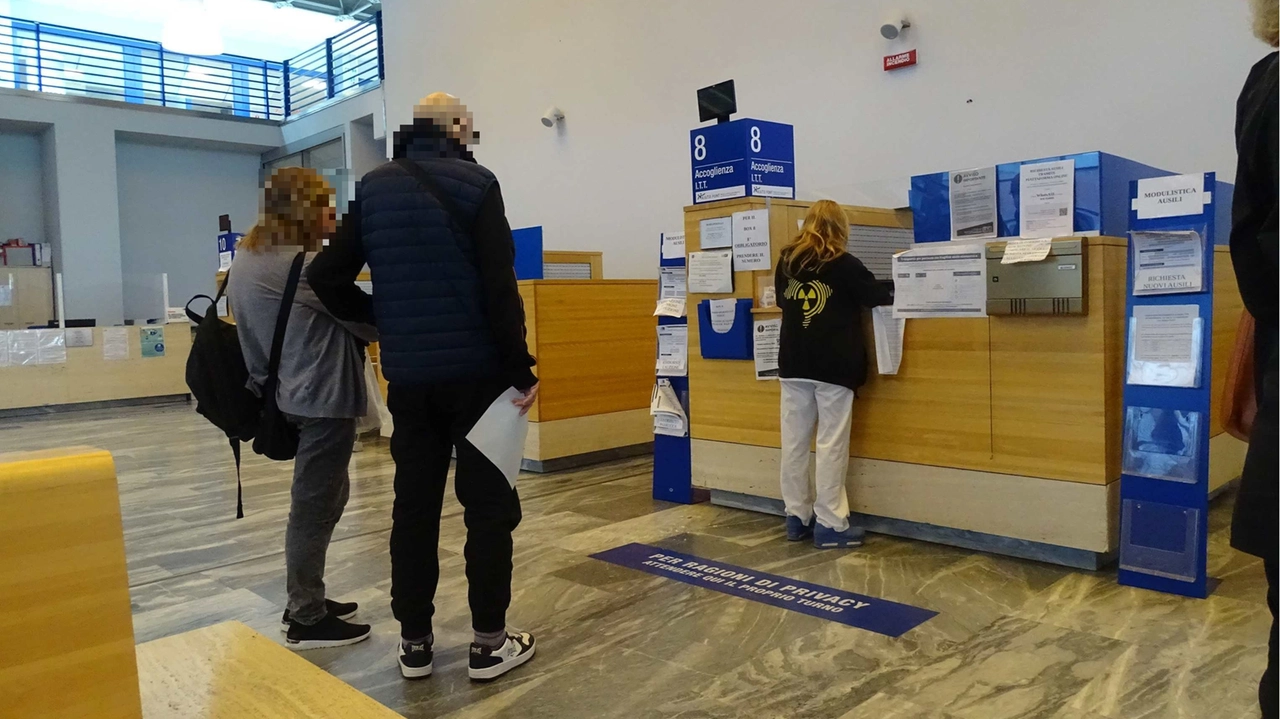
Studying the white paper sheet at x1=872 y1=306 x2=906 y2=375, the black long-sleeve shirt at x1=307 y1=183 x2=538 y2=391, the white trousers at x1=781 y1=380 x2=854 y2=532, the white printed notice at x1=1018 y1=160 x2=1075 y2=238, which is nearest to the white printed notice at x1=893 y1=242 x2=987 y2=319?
the white paper sheet at x1=872 y1=306 x2=906 y2=375

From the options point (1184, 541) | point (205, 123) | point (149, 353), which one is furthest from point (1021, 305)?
point (205, 123)

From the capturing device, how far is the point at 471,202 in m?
2.24

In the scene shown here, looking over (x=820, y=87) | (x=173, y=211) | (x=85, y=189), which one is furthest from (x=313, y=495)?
(x=173, y=211)

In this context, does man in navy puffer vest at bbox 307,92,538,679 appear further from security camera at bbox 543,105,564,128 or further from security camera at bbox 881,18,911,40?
security camera at bbox 543,105,564,128

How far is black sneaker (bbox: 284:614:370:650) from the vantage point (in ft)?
8.75

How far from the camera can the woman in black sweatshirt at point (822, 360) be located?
3.44 metres

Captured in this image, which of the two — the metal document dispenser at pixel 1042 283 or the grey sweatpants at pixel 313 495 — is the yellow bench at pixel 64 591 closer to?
the grey sweatpants at pixel 313 495

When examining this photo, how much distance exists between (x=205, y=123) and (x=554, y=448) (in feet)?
28.7

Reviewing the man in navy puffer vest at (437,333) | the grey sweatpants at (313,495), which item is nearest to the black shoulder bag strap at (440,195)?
the man in navy puffer vest at (437,333)

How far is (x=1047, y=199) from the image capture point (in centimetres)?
319

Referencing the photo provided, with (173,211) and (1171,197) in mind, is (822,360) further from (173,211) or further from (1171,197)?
(173,211)

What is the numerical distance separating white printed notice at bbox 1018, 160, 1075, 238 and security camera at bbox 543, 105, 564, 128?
487 centimetres

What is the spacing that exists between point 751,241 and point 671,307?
1.94 ft

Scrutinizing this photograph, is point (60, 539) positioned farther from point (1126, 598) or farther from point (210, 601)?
point (1126, 598)
